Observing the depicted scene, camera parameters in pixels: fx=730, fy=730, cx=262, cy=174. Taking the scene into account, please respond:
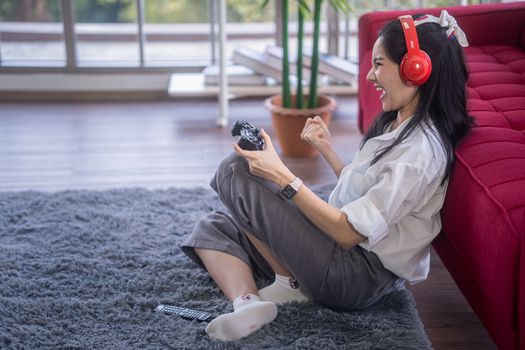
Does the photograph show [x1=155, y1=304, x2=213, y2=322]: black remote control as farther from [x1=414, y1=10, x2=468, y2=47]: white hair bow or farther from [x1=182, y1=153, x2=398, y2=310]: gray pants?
[x1=414, y1=10, x2=468, y2=47]: white hair bow

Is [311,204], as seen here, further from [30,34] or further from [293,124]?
[30,34]

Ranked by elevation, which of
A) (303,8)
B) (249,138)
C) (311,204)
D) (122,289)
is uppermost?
(303,8)

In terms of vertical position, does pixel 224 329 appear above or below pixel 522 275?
below

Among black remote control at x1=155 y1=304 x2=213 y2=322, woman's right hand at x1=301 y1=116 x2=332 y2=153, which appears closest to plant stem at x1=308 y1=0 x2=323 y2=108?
woman's right hand at x1=301 y1=116 x2=332 y2=153

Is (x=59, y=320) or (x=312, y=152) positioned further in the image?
(x=312, y=152)

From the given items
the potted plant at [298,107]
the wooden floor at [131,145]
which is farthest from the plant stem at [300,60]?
the wooden floor at [131,145]

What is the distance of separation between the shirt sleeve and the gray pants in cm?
12

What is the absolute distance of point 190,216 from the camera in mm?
2309

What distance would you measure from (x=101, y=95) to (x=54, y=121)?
45 centimetres

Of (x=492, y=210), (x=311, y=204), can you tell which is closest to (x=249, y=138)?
(x=311, y=204)

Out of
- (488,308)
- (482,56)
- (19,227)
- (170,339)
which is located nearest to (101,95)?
(19,227)

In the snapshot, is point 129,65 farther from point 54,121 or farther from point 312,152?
point 312,152

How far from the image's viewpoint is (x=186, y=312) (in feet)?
5.66

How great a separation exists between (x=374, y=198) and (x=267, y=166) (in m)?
0.23
